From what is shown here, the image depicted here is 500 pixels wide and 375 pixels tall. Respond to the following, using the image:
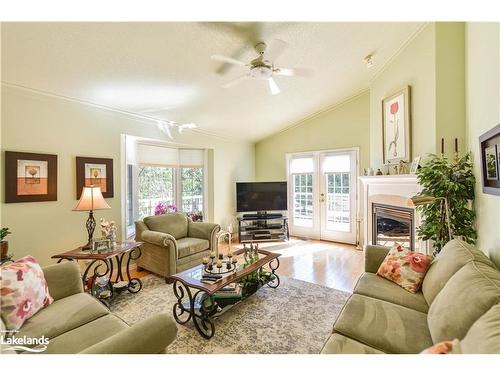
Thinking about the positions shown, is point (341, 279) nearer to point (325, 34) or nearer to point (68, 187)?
point (325, 34)

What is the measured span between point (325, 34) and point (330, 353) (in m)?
2.87

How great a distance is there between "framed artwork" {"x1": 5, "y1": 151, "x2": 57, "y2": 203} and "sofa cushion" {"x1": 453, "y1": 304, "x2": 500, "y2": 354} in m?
3.79

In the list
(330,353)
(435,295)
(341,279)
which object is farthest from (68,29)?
(341,279)

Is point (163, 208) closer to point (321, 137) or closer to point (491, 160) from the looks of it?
point (321, 137)

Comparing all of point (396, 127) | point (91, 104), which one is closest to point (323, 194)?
point (396, 127)

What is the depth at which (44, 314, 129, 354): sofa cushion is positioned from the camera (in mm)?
1220

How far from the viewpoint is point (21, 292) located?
138cm

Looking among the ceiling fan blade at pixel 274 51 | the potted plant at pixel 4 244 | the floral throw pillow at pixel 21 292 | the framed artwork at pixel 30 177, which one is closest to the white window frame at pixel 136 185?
the framed artwork at pixel 30 177

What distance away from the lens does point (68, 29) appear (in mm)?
1814

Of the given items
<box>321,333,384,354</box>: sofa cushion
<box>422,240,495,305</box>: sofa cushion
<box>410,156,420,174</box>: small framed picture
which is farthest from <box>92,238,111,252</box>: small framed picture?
<box>410,156,420,174</box>: small framed picture

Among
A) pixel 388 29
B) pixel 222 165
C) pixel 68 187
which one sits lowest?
pixel 68 187

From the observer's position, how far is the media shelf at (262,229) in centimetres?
503
